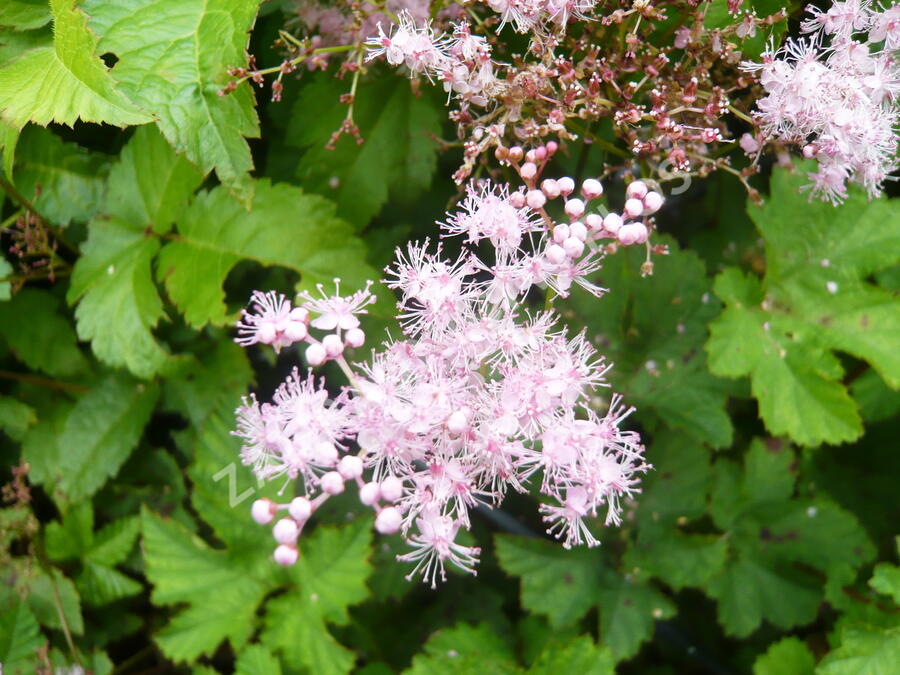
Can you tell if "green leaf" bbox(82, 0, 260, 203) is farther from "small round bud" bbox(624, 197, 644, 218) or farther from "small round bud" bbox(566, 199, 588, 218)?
"small round bud" bbox(624, 197, 644, 218)

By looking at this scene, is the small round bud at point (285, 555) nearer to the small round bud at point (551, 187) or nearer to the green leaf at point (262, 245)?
the green leaf at point (262, 245)

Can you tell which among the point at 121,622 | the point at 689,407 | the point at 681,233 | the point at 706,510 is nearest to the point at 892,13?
the point at 689,407

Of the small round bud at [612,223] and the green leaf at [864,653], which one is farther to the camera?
the green leaf at [864,653]

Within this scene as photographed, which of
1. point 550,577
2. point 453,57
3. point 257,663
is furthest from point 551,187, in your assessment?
point 257,663

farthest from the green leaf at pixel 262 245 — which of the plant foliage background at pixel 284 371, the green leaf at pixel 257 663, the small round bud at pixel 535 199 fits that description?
the green leaf at pixel 257 663

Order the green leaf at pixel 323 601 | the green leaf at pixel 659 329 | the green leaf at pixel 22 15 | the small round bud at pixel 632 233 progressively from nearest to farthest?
the small round bud at pixel 632 233, the green leaf at pixel 22 15, the green leaf at pixel 323 601, the green leaf at pixel 659 329

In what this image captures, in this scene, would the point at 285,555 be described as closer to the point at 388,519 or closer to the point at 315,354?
the point at 388,519

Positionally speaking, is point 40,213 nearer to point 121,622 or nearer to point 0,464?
point 0,464

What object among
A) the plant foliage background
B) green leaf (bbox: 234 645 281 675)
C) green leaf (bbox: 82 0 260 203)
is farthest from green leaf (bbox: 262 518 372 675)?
green leaf (bbox: 82 0 260 203)
